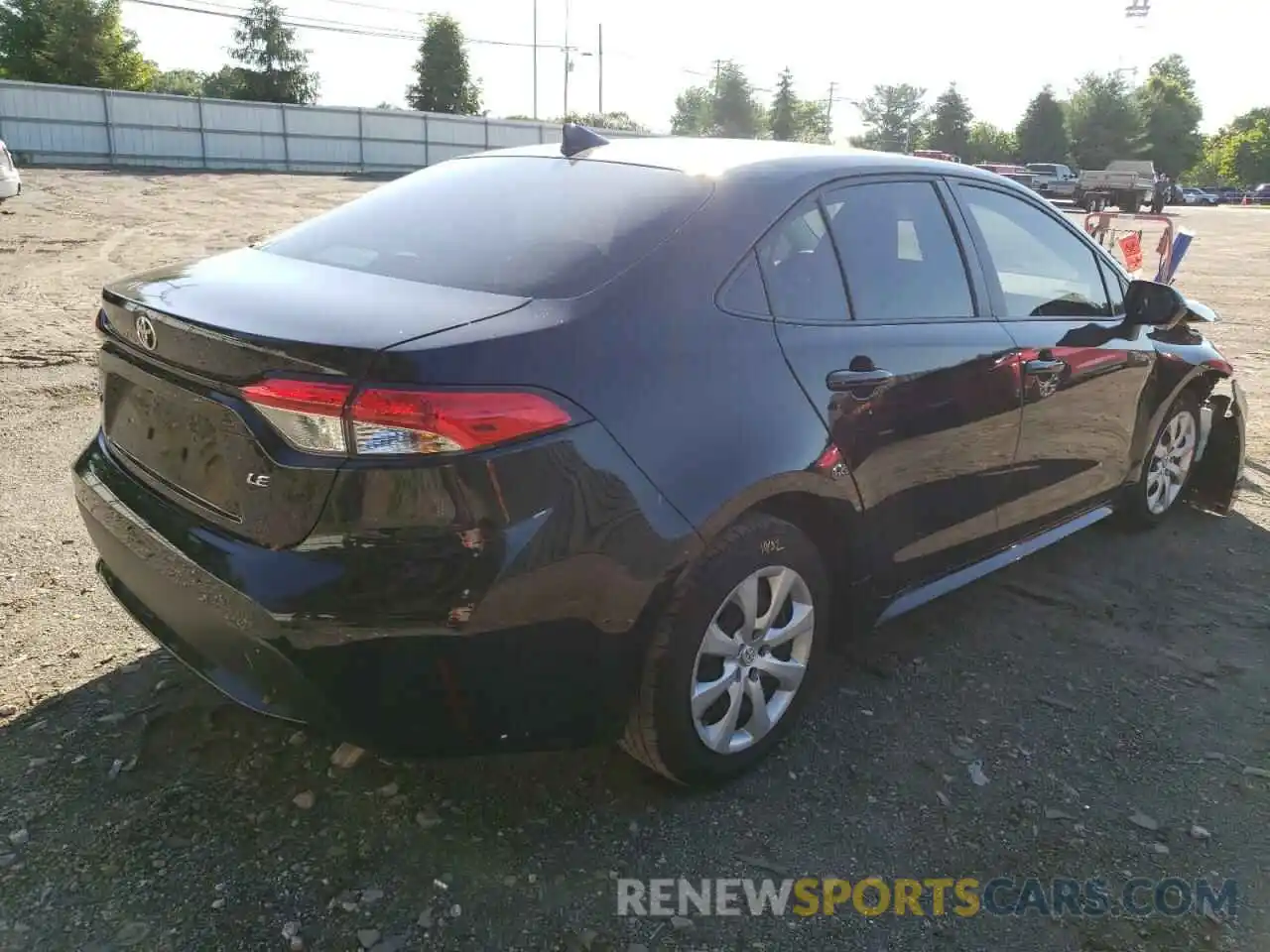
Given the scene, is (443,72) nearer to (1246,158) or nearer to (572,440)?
(572,440)

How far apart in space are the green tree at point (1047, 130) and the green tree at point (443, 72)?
50.5 meters

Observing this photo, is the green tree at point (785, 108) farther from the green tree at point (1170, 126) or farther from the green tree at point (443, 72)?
the green tree at point (443, 72)

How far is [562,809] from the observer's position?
2.59 m

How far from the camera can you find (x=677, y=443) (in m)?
2.30

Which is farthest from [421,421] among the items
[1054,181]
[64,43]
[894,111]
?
[894,111]

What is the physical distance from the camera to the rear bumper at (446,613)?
2.03 m

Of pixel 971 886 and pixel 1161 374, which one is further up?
pixel 1161 374

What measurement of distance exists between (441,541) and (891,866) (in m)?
1.40

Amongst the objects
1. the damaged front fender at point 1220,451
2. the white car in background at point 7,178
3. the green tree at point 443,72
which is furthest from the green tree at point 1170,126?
the damaged front fender at point 1220,451

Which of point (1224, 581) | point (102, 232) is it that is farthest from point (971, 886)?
point (102, 232)

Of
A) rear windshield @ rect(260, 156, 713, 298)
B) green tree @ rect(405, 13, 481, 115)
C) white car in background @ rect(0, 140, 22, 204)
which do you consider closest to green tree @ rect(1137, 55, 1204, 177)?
green tree @ rect(405, 13, 481, 115)

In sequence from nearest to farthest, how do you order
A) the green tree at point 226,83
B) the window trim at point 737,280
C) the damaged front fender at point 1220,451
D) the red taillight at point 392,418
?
the red taillight at point 392,418 → the window trim at point 737,280 → the damaged front fender at point 1220,451 → the green tree at point 226,83

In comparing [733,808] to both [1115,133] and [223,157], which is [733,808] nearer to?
[223,157]

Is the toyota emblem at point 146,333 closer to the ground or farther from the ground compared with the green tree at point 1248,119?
closer to the ground
